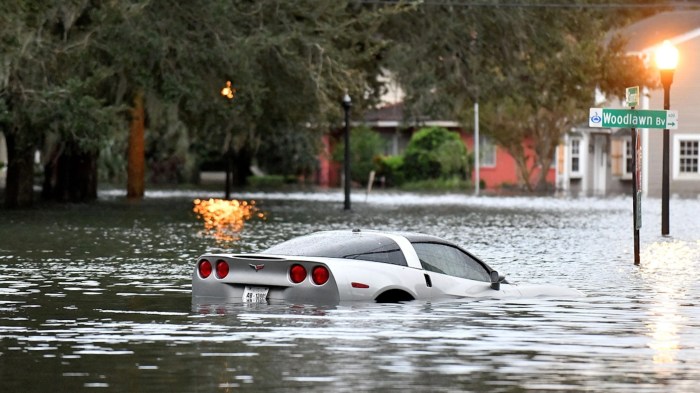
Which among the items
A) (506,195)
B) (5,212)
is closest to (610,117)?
(5,212)

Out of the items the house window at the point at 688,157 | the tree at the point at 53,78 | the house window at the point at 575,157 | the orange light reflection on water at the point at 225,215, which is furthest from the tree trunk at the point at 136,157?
the house window at the point at 575,157

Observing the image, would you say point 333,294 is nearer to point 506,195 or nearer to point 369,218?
point 369,218

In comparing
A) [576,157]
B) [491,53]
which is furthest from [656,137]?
[491,53]

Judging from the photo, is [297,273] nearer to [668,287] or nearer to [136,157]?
[668,287]

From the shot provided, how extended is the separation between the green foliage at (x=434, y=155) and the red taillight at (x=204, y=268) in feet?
247

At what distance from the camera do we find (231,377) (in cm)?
1262

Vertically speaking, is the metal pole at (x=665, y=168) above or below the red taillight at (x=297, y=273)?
above

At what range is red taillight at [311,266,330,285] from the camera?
17.2 meters

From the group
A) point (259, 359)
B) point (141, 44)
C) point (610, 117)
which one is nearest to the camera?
point (259, 359)

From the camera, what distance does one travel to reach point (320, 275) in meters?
17.3

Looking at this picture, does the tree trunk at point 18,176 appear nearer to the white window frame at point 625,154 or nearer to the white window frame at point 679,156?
the white window frame at point 679,156

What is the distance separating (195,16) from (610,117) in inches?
812

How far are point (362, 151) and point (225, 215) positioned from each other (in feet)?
Result: 158

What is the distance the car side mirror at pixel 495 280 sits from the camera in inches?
727
